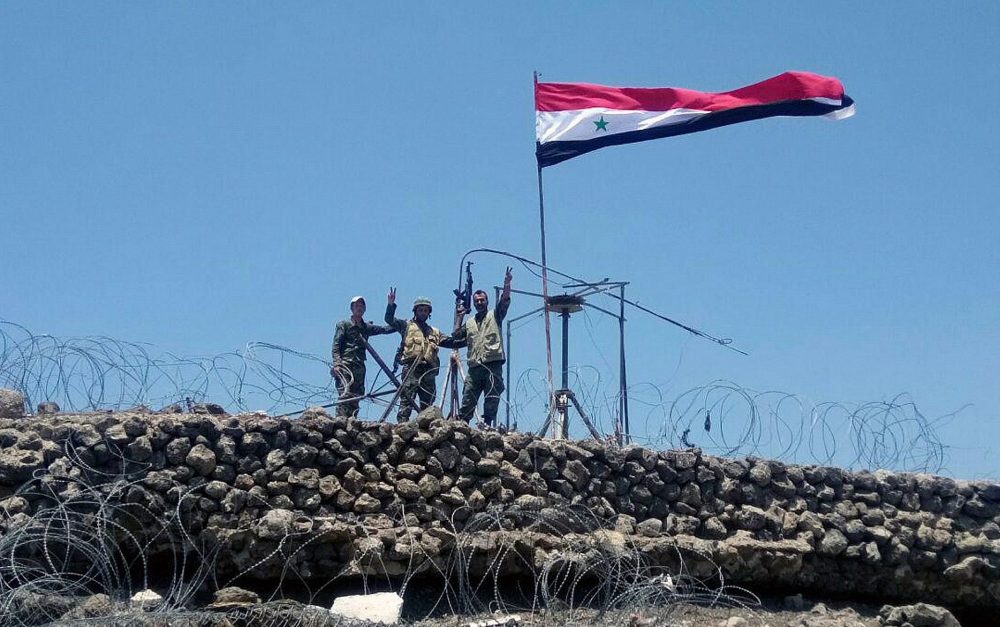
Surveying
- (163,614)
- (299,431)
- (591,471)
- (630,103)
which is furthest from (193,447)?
(630,103)

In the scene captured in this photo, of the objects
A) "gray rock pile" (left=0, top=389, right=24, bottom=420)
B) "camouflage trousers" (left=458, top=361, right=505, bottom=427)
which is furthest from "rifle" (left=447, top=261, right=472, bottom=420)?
"gray rock pile" (left=0, top=389, right=24, bottom=420)

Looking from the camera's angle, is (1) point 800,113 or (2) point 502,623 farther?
(1) point 800,113

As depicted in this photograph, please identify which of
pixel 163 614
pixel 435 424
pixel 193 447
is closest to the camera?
pixel 163 614

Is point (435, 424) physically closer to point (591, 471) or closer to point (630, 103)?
point (591, 471)

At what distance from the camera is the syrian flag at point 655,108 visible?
52.7ft

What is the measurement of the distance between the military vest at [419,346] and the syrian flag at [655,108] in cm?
362

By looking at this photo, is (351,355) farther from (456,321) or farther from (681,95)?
(681,95)

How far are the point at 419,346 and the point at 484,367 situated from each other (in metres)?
0.71

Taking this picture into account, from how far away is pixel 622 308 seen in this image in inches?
580

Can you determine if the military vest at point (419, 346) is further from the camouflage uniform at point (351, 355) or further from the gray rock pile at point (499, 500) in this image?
the gray rock pile at point (499, 500)

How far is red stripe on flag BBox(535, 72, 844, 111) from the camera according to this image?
636 inches

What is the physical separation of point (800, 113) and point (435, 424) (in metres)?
7.27

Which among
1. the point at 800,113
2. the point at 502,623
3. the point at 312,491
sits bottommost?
the point at 502,623

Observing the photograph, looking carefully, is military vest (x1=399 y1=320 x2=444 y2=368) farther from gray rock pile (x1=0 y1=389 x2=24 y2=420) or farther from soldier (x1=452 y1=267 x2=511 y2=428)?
gray rock pile (x1=0 y1=389 x2=24 y2=420)
